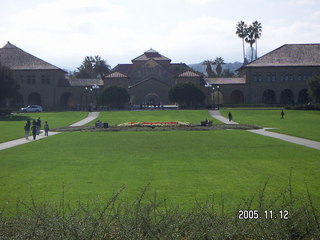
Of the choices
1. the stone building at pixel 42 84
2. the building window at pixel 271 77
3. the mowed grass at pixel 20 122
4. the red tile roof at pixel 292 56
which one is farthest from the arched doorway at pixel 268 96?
the mowed grass at pixel 20 122

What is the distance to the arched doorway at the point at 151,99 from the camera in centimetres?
9099

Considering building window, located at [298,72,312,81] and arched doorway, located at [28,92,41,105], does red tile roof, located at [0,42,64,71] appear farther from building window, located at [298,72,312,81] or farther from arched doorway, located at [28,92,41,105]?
building window, located at [298,72,312,81]

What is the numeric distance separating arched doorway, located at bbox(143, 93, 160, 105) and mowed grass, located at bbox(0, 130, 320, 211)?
208ft

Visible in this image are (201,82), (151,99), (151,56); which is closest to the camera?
(201,82)

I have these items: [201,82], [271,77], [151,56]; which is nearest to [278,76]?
[271,77]

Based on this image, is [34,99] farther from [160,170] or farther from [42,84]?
[160,170]

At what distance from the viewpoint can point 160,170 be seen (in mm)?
17688

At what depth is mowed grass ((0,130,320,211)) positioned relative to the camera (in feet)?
44.6

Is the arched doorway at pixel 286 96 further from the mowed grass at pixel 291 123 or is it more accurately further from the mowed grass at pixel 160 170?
the mowed grass at pixel 160 170

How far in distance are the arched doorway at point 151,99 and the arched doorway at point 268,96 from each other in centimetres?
1974

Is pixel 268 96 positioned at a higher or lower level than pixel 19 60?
lower

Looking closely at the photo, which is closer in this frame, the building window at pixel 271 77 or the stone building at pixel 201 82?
the stone building at pixel 201 82

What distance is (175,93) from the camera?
81375 millimetres

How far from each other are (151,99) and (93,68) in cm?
4379
